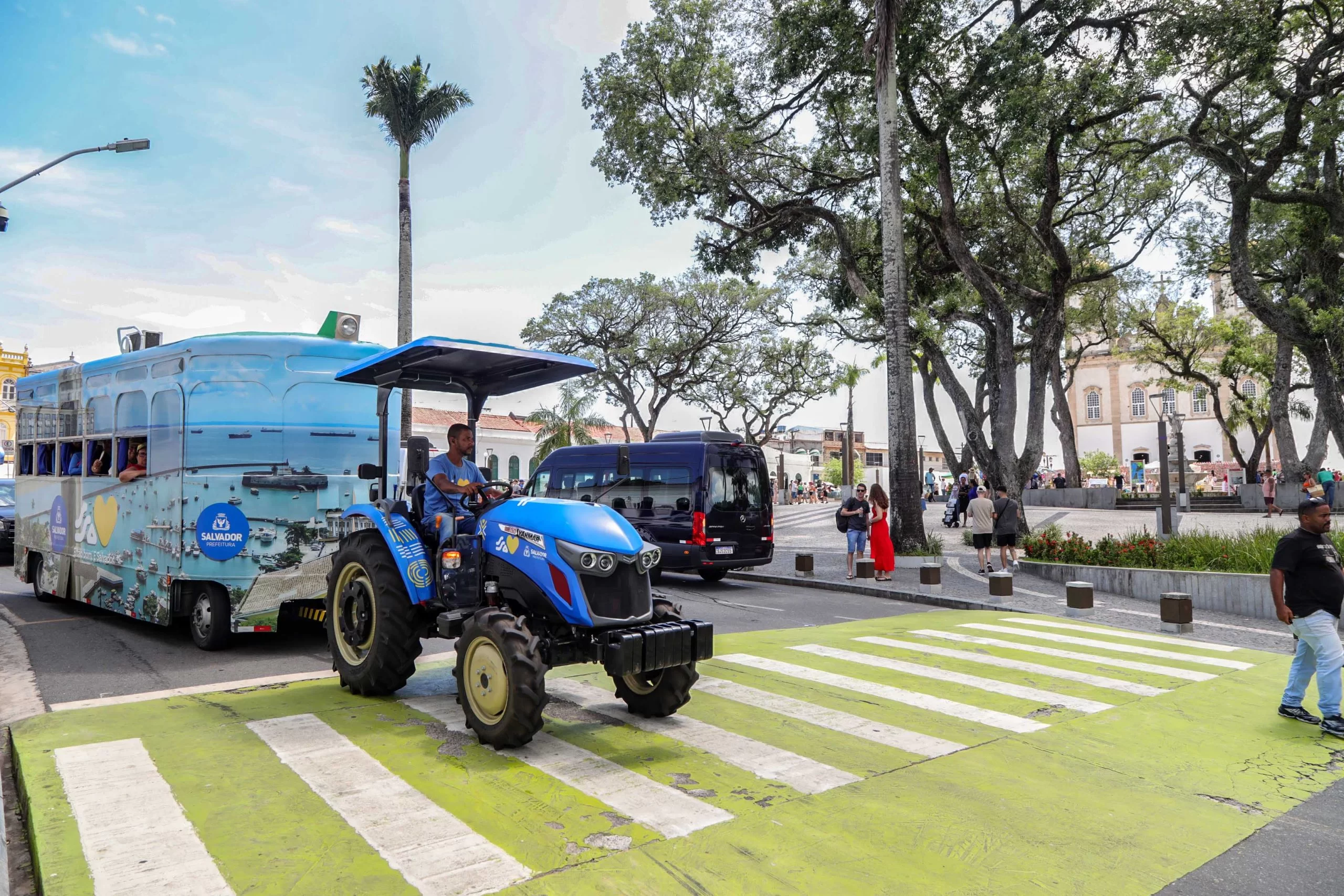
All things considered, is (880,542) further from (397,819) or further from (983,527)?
(397,819)

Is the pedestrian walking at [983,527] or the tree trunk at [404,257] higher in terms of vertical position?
the tree trunk at [404,257]

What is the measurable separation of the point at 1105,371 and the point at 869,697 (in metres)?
77.9

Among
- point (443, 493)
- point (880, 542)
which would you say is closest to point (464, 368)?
point (443, 493)

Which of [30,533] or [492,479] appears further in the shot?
[30,533]

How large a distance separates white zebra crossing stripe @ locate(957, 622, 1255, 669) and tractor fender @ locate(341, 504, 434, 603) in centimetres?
711

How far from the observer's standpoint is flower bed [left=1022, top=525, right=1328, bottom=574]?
43.5ft

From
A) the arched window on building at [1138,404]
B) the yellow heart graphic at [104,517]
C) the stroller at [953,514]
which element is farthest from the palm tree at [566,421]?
the arched window on building at [1138,404]

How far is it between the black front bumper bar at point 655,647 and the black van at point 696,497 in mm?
8720

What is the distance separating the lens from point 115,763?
5027mm

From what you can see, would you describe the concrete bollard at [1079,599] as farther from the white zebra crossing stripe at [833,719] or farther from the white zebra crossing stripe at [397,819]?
the white zebra crossing stripe at [397,819]

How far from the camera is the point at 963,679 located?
7.69 m

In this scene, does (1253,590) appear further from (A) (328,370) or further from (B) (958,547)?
(A) (328,370)

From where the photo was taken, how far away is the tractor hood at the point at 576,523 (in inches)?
207

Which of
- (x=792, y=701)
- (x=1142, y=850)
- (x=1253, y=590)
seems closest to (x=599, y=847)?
(x=1142, y=850)
